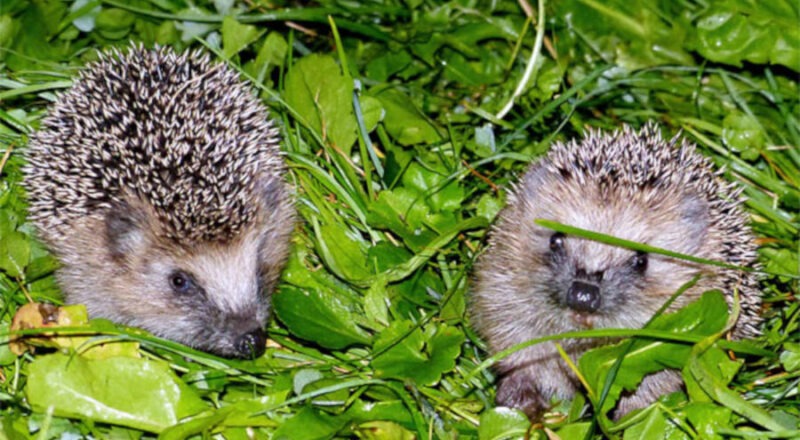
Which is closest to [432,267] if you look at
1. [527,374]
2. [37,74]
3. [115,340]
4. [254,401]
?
[527,374]

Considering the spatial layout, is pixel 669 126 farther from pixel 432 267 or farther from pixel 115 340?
pixel 115 340

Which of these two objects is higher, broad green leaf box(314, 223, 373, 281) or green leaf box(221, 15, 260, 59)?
green leaf box(221, 15, 260, 59)

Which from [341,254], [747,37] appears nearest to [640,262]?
[341,254]

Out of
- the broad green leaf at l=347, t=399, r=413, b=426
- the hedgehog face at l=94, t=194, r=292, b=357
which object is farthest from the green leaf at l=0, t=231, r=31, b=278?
the broad green leaf at l=347, t=399, r=413, b=426

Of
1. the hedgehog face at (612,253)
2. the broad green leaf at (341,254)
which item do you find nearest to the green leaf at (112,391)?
the broad green leaf at (341,254)

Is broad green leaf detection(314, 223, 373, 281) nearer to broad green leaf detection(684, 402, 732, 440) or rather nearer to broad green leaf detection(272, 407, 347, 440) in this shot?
broad green leaf detection(272, 407, 347, 440)

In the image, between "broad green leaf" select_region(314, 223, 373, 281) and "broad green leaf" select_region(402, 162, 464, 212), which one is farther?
"broad green leaf" select_region(402, 162, 464, 212)
